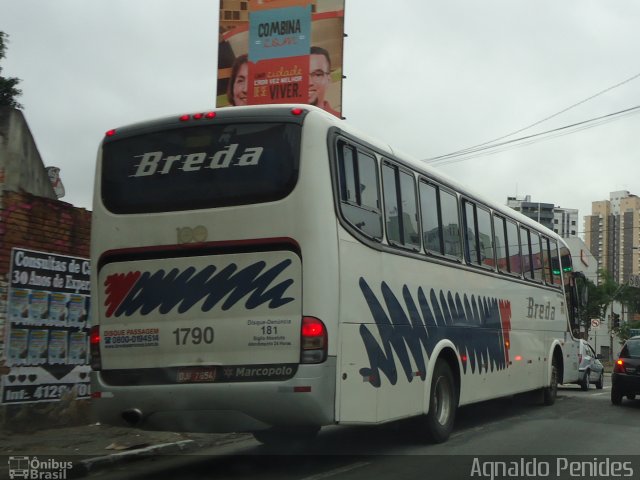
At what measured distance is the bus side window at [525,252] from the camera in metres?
13.3

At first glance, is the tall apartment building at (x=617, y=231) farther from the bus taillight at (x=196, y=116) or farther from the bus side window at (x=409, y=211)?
the bus taillight at (x=196, y=116)

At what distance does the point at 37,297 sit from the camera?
400 inches

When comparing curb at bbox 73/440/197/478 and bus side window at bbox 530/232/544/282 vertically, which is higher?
bus side window at bbox 530/232/544/282

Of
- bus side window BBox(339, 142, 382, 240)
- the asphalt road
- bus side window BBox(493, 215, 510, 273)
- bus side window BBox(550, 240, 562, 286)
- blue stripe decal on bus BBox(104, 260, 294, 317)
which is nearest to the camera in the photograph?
blue stripe decal on bus BBox(104, 260, 294, 317)

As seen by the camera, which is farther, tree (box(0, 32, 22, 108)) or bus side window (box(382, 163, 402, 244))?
tree (box(0, 32, 22, 108))

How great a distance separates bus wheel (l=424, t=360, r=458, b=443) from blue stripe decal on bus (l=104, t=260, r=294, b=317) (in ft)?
10.1

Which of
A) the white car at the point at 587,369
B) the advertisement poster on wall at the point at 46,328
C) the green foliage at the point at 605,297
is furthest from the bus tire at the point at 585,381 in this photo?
the green foliage at the point at 605,297

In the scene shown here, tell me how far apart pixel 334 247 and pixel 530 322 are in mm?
7770

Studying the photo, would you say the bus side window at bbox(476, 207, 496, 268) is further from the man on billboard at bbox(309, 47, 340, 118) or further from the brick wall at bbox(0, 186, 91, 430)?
the man on billboard at bbox(309, 47, 340, 118)

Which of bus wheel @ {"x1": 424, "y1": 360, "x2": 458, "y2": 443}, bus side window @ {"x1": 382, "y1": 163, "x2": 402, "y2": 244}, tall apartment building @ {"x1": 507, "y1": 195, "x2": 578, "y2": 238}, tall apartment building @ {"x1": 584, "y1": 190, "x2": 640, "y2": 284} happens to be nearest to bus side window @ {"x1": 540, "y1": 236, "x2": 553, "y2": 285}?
bus wheel @ {"x1": 424, "y1": 360, "x2": 458, "y2": 443}

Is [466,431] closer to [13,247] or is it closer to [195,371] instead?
[195,371]

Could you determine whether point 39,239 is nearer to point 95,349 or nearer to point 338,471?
point 95,349

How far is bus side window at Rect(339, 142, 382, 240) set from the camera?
7348 millimetres

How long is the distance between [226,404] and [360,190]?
8.37ft
